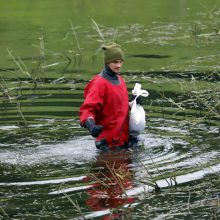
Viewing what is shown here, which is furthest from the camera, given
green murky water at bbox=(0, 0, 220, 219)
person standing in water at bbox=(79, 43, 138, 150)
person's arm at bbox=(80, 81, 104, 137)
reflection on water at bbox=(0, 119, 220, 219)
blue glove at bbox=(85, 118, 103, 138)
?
person standing in water at bbox=(79, 43, 138, 150)

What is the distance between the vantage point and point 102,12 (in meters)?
24.6

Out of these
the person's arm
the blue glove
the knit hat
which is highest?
the knit hat

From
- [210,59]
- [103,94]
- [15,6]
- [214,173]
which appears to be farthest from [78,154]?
[15,6]

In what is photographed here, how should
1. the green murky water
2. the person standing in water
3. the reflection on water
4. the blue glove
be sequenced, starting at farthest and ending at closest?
the person standing in water, the blue glove, the green murky water, the reflection on water

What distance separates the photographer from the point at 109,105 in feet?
34.5

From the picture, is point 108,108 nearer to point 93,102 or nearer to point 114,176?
point 93,102

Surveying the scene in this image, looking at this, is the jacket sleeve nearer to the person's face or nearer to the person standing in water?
the person standing in water

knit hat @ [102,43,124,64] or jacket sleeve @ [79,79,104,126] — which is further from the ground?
knit hat @ [102,43,124,64]

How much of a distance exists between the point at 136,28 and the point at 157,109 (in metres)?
8.54

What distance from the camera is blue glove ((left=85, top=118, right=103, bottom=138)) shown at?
995cm

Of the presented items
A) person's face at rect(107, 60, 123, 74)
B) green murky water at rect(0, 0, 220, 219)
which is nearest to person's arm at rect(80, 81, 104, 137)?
person's face at rect(107, 60, 123, 74)

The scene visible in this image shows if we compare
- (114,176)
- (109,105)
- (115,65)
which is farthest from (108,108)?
(114,176)

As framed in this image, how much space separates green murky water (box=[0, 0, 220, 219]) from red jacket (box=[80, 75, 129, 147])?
0.92 ft

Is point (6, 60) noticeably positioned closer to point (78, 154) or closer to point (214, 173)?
point (78, 154)
